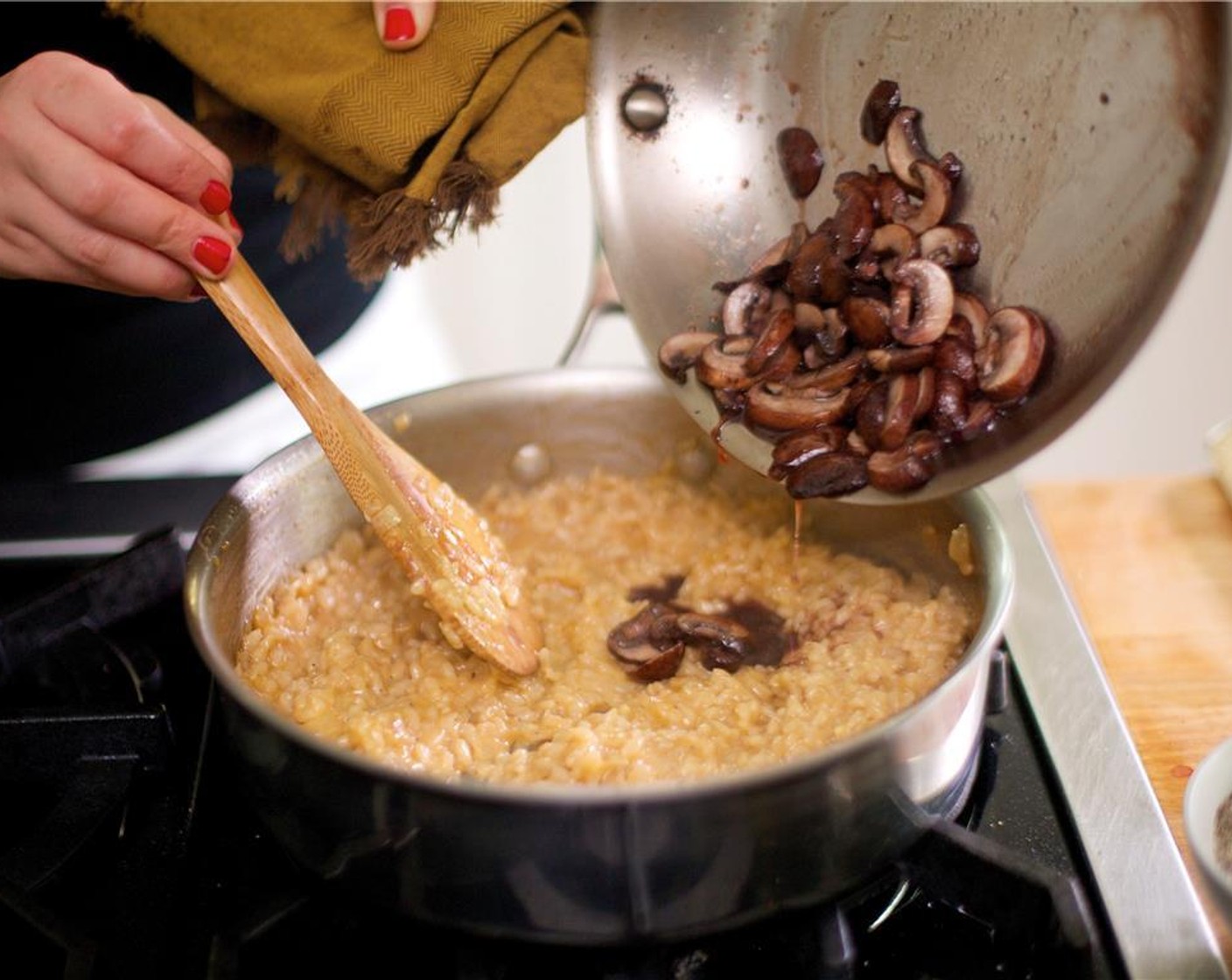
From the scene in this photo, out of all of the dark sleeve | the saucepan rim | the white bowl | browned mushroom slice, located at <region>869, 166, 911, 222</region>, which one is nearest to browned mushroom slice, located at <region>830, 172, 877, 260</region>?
browned mushroom slice, located at <region>869, 166, 911, 222</region>

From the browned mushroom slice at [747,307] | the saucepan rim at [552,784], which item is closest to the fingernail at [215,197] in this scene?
the saucepan rim at [552,784]

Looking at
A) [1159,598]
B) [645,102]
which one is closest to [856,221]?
[645,102]

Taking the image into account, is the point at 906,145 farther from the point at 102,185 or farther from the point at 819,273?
the point at 102,185

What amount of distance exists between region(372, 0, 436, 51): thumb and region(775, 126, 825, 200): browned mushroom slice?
370 millimetres

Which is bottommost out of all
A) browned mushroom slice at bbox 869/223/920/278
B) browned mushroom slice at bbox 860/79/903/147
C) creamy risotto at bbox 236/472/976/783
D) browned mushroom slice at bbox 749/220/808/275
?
creamy risotto at bbox 236/472/976/783

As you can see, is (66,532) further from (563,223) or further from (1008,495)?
(563,223)

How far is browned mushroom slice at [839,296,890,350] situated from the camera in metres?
1.18

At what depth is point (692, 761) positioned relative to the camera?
110 cm

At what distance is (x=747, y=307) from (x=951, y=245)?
0.21 m

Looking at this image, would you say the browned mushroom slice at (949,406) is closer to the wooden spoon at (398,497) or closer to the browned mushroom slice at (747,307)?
the browned mushroom slice at (747,307)

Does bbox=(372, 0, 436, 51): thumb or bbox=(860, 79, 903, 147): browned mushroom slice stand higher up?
bbox=(372, 0, 436, 51): thumb

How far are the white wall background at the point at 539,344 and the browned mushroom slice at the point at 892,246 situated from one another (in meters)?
1.03

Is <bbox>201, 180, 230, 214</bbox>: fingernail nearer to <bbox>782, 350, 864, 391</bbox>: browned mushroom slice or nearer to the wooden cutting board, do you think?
<bbox>782, 350, 864, 391</bbox>: browned mushroom slice

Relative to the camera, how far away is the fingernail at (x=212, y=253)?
3.73ft
